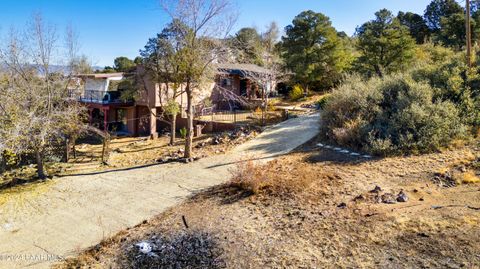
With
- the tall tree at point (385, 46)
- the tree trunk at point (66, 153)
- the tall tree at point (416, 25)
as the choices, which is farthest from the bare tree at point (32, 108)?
the tall tree at point (416, 25)

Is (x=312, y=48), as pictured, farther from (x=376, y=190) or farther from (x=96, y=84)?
(x=376, y=190)

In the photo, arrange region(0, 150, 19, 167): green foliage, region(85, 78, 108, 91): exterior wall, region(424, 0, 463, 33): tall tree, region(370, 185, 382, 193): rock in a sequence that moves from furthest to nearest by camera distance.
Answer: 1. region(424, 0, 463, 33): tall tree
2. region(85, 78, 108, 91): exterior wall
3. region(0, 150, 19, 167): green foliage
4. region(370, 185, 382, 193): rock

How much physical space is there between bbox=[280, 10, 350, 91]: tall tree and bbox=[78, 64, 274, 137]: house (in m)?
4.11

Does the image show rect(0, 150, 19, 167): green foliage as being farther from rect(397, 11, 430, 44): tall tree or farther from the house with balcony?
rect(397, 11, 430, 44): tall tree

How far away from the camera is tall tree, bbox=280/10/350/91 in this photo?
2702 centimetres

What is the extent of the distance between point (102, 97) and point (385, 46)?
2128 centimetres

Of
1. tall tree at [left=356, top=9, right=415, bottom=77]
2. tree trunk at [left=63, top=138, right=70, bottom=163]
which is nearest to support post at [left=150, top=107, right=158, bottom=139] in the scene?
tree trunk at [left=63, top=138, right=70, bottom=163]

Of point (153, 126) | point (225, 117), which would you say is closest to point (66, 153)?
point (153, 126)

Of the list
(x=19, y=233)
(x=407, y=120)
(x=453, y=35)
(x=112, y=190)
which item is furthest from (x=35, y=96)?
(x=453, y=35)

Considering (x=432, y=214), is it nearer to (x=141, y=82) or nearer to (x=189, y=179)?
(x=189, y=179)

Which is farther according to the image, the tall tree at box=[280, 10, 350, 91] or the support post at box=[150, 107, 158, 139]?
the tall tree at box=[280, 10, 350, 91]

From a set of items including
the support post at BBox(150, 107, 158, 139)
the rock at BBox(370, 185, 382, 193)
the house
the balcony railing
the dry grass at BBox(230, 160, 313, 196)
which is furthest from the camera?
the balcony railing

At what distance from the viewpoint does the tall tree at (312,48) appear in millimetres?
27016

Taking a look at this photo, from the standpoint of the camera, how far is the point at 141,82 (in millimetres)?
20531
